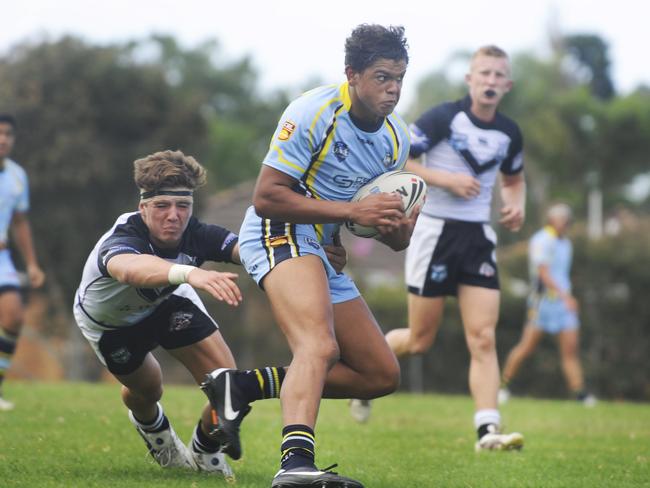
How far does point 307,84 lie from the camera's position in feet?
214

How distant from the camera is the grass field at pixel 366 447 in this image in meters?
6.25

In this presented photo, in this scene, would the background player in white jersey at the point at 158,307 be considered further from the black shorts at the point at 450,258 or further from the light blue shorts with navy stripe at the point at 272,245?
the black shorts at the point at 450,258

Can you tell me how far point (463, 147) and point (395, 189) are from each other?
282cm

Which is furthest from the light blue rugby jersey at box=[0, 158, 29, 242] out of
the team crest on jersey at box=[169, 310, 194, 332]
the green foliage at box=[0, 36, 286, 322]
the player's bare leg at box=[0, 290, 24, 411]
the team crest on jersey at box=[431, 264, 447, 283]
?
the green foliage at box=[0, 36, 286, 322]

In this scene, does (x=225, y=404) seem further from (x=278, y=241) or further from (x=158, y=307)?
(x=158, y=307)

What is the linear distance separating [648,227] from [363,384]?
48.8 ft

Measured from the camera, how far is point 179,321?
21.2ft

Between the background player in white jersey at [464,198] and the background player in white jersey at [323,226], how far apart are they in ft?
8.03

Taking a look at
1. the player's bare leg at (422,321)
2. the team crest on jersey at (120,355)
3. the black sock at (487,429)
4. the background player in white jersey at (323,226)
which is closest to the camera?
the background player in white jersey at (323,226)

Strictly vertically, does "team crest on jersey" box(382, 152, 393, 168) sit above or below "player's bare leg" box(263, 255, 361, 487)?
above

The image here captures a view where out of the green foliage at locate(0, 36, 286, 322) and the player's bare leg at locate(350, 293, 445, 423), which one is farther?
the green foliage at locate(0, 36, 286, 322)

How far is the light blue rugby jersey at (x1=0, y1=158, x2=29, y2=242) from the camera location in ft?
34.6

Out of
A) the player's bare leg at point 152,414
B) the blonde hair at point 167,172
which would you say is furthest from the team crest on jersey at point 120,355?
the blonde hair at point 167,172

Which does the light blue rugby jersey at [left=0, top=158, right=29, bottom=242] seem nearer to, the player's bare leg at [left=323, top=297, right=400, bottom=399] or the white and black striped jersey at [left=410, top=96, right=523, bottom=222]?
the white and black striped jersey at [left=410, top=96, right=523, bottom=222]
